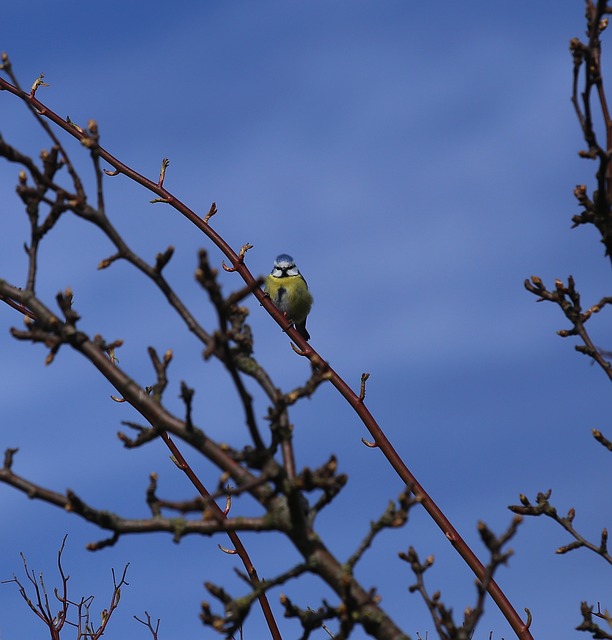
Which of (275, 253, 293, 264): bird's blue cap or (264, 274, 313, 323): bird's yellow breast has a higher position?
(275, 253, 293, 264): bird's blue cap

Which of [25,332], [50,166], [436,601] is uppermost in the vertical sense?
[50,166]

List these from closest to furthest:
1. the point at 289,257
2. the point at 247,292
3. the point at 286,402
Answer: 1. the point at 247,292
2. the point at 286,402
3. the point at 289,257

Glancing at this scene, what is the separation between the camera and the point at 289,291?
13.0m

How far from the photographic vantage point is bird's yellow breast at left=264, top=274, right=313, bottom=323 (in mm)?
12938

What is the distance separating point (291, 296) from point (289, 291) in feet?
0.28

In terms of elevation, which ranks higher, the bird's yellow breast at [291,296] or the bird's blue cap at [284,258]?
the bird's blue cap at [284,258]

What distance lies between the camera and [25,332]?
3.40m

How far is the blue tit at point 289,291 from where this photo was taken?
12.9 m

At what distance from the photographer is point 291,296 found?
42.5 feet

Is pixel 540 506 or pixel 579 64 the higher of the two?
pixel 579 64

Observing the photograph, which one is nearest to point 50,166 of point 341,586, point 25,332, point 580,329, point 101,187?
point 101,187

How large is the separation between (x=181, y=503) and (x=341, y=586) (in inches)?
24.9

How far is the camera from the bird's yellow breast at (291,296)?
12938 millimetres

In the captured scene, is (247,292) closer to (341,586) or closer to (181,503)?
(181,503)
